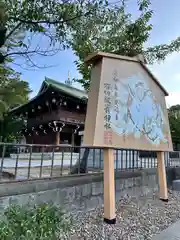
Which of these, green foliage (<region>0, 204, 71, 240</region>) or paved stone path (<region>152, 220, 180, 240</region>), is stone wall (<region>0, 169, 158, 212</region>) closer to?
green foliage (<region>0, 204, 71, 240</region>)

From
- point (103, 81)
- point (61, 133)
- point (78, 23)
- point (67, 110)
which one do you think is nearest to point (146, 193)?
point (103, 81)

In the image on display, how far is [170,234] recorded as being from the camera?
2.75m

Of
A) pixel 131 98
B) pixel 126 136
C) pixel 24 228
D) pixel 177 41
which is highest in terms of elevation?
pixel 177 41

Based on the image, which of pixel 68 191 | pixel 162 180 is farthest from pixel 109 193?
pixel 162 180

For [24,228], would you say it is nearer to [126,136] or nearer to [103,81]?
[126,136]

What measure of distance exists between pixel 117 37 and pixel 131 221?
12.2 ft

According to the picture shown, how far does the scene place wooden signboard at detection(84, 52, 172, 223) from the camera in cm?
295

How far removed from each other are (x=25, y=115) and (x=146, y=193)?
13416 mm

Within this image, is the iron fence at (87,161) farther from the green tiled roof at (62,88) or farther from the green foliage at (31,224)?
the green tiled roof at (62,88)

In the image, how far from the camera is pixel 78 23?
3.58 metres

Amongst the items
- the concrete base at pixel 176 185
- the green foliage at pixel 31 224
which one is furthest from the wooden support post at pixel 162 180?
the green foliage at pixel 31 224

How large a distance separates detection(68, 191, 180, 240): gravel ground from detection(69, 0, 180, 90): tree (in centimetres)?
297

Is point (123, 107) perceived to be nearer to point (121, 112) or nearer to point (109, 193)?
point (121, 112)

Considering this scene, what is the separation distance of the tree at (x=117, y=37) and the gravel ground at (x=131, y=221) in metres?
2.97
